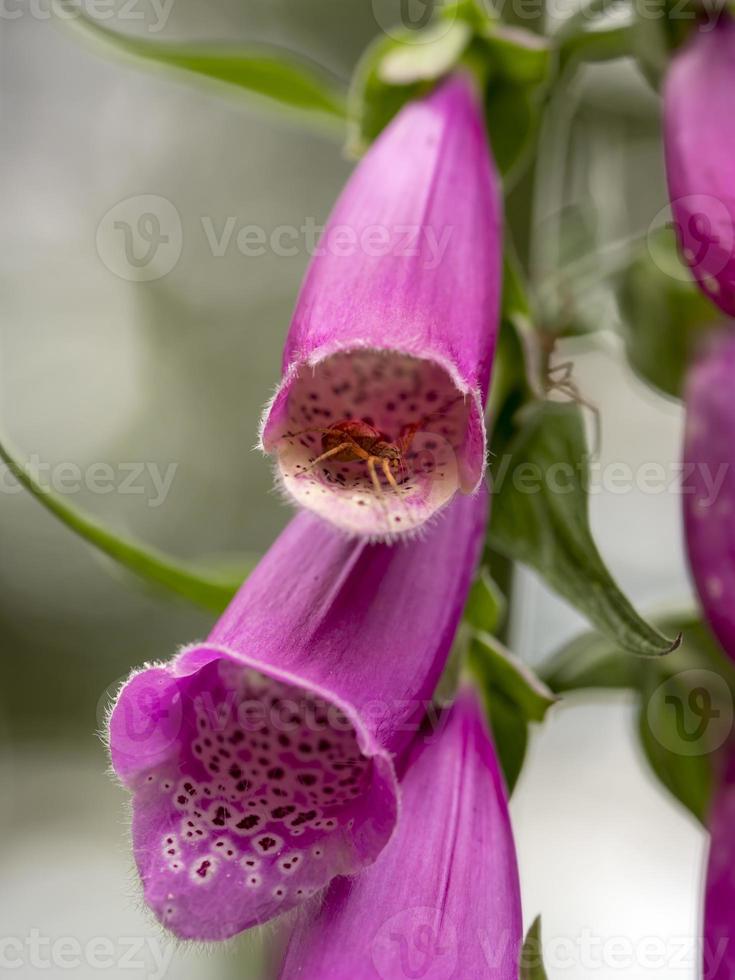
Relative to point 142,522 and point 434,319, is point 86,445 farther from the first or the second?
point 434,319

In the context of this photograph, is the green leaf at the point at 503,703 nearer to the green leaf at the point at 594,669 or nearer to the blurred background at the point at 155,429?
the green leaf at the point at 594,669

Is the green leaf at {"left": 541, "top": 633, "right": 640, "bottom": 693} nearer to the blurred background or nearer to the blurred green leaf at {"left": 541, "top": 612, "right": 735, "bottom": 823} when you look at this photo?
the blurred green leaf at {"left": 541, "top": 612, "right": 735, "bottom": 823}

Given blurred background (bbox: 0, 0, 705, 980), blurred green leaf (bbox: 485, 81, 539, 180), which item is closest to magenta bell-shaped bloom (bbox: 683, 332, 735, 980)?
blurred green leaf (bbox: 485, 81, 539, 180)

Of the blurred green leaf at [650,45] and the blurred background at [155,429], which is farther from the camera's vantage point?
the blurred background at [155,429]

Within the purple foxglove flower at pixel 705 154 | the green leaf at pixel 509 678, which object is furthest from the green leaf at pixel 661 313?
the green leaf at pixel 509 678

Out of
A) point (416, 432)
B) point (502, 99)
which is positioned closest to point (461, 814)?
point (416, 432)

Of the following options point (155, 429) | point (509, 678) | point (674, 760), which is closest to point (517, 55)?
point (509, 678)
